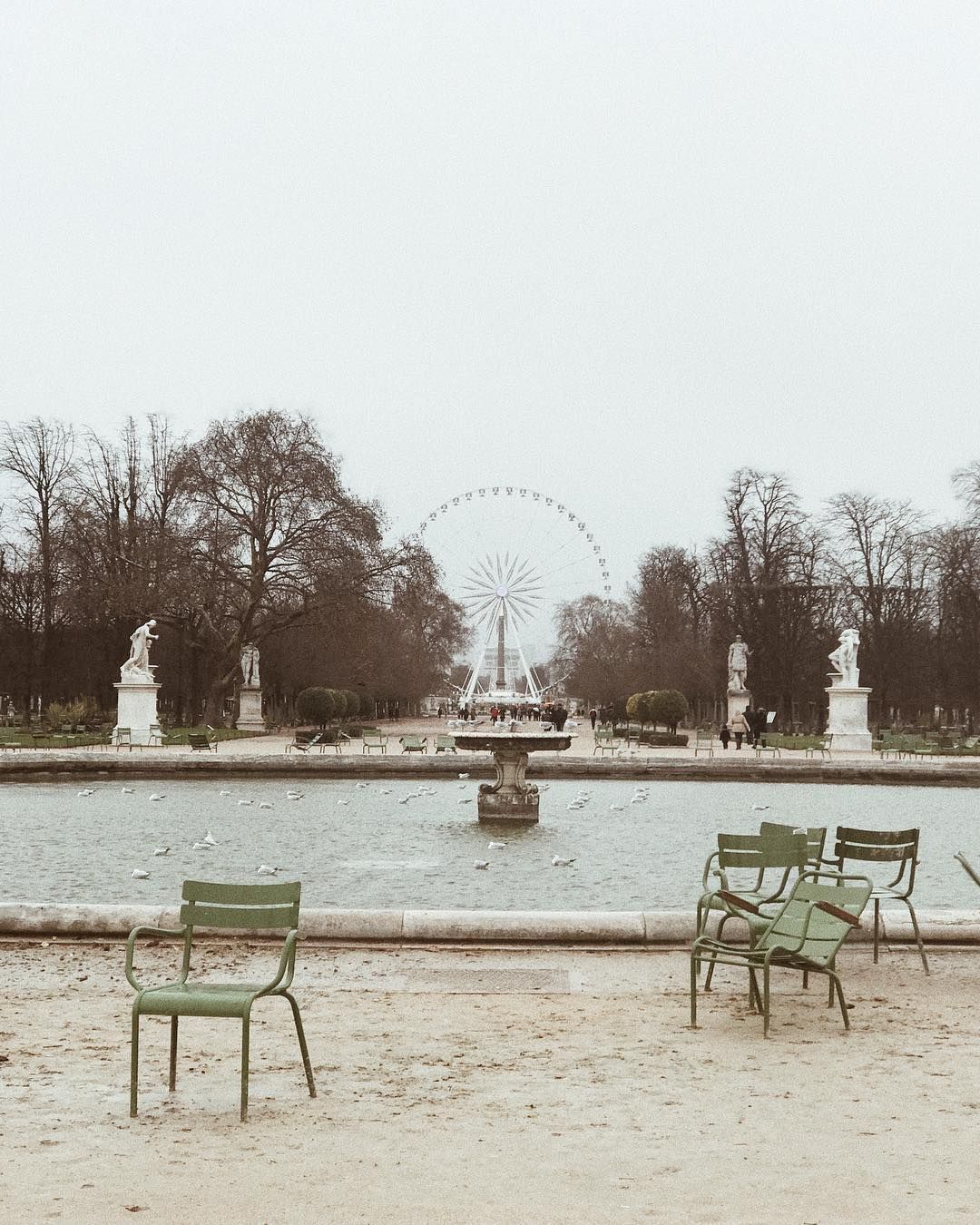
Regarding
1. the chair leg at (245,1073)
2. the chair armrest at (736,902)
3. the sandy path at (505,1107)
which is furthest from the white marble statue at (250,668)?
the chair leg at (245,1073)

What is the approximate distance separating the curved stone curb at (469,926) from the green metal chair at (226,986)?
344 cm

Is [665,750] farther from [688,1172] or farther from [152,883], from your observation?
[688,1172]

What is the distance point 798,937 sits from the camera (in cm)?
799

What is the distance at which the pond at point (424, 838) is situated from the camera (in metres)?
14.1

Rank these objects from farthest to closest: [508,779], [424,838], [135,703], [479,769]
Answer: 1. [135,703]
2. [479,769]
3. [508,779]
4. [424,838]

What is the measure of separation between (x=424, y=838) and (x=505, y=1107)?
42.2ft

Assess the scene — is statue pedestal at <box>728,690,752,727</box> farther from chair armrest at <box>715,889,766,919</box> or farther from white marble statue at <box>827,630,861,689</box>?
chair armrest at <box>715,889,766,919</box>

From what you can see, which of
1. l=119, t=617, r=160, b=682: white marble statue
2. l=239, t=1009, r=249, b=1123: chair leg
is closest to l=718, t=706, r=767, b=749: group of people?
l=119, t=617, r=160, b=682: white marble statue

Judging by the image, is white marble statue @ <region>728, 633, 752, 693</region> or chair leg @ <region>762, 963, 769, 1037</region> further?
white marble statue @ <region>728, 633, 752, 693</region>

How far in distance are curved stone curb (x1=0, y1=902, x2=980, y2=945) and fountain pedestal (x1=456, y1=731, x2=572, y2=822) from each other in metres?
9.99

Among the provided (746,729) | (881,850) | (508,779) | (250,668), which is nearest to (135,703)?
(250,668)

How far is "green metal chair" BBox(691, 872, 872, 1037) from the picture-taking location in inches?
308

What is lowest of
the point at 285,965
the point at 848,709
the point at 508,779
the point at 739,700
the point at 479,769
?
the point at 285,965

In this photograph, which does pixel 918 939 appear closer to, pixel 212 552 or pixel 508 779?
pixel 508 779
